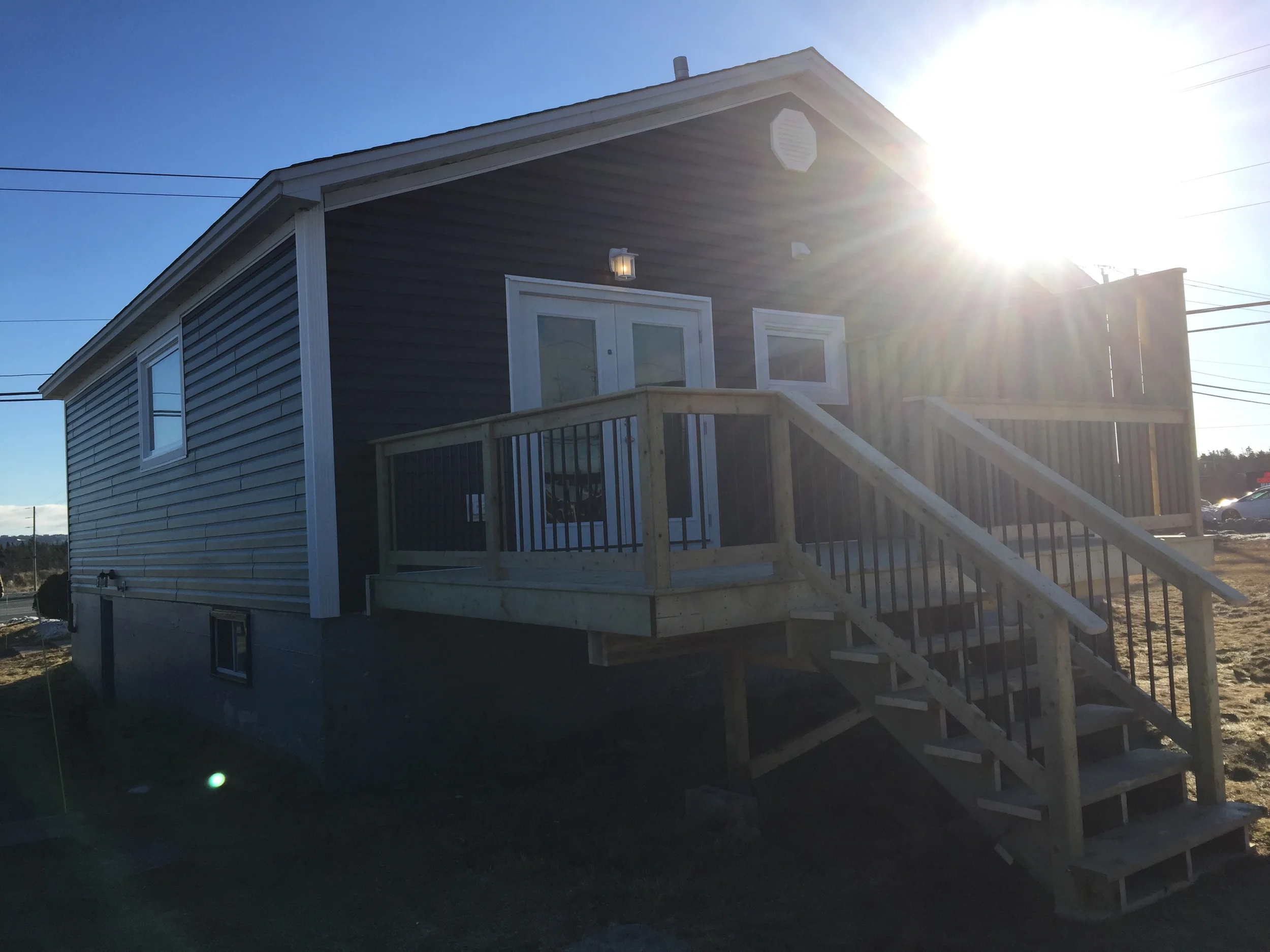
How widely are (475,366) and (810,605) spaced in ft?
11.3

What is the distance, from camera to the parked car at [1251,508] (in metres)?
36.9

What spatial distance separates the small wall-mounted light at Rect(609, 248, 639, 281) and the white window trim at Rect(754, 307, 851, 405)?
1393 millimetres

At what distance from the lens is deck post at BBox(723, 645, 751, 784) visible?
227 inches

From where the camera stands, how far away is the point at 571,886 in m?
4.70

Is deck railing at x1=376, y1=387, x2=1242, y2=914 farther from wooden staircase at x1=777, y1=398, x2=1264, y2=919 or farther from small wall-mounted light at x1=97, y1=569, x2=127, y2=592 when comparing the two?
small wall-mounted light at x1=97, y1=569, x2=127, y2=592

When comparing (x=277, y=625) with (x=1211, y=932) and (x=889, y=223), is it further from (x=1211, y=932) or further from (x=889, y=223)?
(x=889, y=223)

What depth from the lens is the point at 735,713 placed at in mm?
5852

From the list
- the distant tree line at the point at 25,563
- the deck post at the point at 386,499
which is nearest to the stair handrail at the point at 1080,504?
the deck post at the point at 386,499

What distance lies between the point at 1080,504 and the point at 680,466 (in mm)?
2888

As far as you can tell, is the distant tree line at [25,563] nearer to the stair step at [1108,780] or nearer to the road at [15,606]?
the road at [15,606]

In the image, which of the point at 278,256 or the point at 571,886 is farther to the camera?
the point at 278,256

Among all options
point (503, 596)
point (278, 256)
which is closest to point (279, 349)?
point (278, 256)

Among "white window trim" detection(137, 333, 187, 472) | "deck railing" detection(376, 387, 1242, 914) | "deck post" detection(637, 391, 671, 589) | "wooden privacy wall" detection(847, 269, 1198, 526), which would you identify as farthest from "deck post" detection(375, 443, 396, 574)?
"white window trim" detection(137, 333, 187, 472)

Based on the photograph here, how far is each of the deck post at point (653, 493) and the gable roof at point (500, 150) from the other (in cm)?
342
